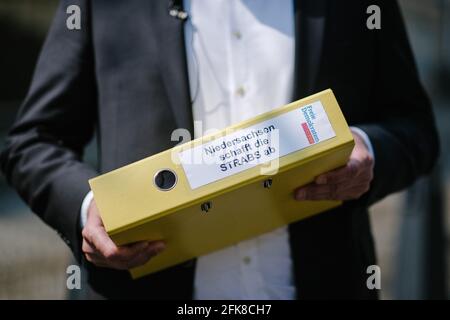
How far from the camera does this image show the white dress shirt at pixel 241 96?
4.82ft

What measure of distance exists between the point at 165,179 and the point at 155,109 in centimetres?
33

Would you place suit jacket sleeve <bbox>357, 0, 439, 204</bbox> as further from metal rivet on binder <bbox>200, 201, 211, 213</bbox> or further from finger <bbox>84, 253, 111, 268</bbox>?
finger <bbox>84, 253, 111, 268</bbox>

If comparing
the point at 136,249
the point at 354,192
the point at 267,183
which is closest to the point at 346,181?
the point at 354,192

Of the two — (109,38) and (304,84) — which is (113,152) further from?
(304,84)

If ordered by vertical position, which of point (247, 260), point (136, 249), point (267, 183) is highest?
point (267, 183)

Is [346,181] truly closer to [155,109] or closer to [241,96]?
[241,96]

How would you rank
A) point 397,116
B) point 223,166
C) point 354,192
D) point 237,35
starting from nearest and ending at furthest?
point 223,166 → point 354,192 → point 237,35 → point 397,116

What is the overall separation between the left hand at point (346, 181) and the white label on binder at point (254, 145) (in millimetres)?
148

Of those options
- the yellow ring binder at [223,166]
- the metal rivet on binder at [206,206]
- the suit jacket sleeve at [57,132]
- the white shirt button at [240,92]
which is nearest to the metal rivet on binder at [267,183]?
the yellow ring binder at [223,166]

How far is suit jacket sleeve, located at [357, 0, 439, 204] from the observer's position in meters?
1.51

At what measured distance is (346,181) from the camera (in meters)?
1.33

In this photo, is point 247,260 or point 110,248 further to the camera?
point 247,260

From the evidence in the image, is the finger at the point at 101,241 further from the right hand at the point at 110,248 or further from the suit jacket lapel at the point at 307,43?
the suit jacket lapel at the point at 307,43
